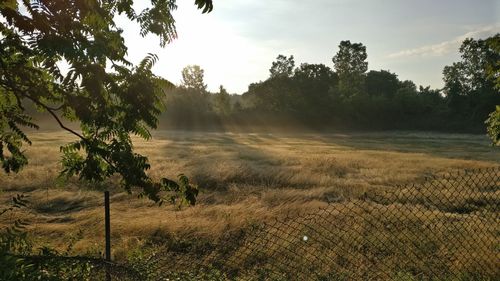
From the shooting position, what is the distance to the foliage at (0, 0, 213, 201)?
11.6ft

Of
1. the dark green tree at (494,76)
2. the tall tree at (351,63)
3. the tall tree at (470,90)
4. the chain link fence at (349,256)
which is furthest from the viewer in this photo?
the tall tree at (351,63)

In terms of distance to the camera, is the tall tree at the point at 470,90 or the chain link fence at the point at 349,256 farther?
the tall tree at the point at 470,90

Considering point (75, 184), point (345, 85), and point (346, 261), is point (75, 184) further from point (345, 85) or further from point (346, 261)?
point (345, 85)

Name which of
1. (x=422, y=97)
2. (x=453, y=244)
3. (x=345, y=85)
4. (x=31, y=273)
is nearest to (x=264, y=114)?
(x=345, y=85)

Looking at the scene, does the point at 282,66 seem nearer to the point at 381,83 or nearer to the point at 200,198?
the point at 381,83

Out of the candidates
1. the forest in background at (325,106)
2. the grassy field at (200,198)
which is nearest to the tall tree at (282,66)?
the forest in background at (325,106)

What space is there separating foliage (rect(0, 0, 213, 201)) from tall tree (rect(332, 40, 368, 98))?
88835 mm

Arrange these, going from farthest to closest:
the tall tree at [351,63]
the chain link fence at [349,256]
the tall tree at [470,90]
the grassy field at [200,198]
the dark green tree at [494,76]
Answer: the tall tree at [351,63] → the tall tree at [470,90] → the grassy field at [200,198] → the chain link fence at [349,256] → the dark green tree at [494,76]

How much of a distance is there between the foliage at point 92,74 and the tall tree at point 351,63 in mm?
88835

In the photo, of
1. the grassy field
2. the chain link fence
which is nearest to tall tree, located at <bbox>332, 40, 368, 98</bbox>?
the grassy field

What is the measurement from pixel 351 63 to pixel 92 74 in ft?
306

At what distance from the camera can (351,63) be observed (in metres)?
92.8

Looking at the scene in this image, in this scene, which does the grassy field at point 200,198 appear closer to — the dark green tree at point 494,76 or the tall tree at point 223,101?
the dark green tree at point 494,76

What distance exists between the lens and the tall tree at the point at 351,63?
9075 cm
